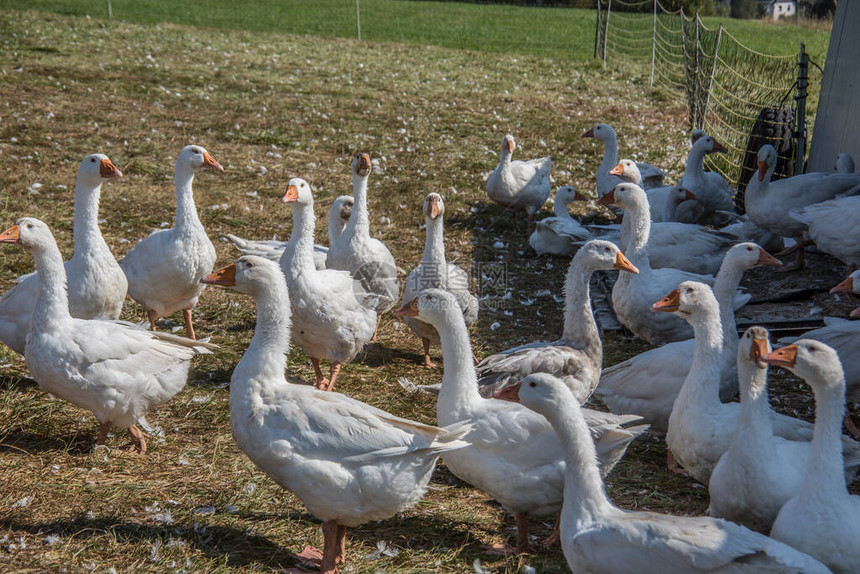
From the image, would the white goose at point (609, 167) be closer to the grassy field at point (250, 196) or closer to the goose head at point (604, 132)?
the goose head at point (604, 132)

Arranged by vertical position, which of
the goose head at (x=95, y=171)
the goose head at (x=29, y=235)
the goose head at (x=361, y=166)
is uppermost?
the goose head at (x=95, y=171)

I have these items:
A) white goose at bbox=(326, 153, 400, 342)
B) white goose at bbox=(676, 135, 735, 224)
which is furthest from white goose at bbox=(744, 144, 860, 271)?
white goose at bbox=(326, 153, 400, 342)

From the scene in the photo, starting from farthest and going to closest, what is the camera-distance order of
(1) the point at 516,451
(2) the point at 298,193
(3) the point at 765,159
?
(3) the point at 765,159 < (2) the point at 298,193 < (1) the point at 516,451

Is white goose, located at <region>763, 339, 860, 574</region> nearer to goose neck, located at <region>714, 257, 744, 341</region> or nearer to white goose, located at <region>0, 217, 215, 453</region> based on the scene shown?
goose neck, located at <region>714, 257, 744, 341</region>

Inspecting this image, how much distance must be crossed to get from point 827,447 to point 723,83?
1318 cm

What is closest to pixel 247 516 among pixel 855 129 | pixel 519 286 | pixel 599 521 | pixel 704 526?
pixel 599 521

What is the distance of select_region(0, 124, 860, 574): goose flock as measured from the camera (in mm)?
3910

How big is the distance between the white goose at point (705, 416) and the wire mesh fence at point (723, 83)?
6144 mm

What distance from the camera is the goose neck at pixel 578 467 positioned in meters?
3.96

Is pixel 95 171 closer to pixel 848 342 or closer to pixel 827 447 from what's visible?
pixel 827 447

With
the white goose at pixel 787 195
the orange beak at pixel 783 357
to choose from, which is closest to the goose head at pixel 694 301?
the orange beak at pixel 783 357

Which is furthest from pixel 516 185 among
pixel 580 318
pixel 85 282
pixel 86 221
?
pixel 85 282

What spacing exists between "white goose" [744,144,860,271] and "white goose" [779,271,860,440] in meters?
2.71

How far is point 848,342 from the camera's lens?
5.70 metres
